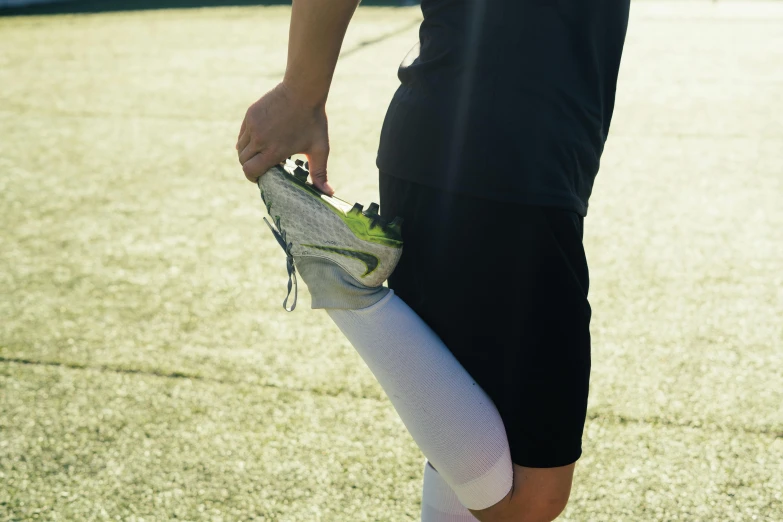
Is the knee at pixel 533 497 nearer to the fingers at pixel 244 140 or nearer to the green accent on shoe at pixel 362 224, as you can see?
the green accent on shoe at pixel 362 224

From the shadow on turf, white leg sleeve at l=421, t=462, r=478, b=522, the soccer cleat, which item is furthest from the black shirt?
the shadow on turf

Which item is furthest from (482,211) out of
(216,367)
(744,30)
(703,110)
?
(744,30)

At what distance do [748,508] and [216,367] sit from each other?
1.48 meters

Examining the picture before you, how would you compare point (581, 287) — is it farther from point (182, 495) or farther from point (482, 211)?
point (182, 495)

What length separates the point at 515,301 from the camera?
119cm

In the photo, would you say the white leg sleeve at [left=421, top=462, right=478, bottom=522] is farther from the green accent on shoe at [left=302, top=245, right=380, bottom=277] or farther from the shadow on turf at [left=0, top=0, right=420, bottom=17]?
the shadow on turf at [left=0, top=0, right=420, bottom=17]

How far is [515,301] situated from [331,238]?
30cm

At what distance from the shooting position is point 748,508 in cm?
185

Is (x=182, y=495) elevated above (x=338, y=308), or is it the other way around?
(x=338, y=308)

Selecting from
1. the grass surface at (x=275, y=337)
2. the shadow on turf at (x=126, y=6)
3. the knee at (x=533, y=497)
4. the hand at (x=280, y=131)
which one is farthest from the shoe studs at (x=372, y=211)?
the shadow on turf at (x=126, y=6)

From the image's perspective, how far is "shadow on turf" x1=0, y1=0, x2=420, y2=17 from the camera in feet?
41.1

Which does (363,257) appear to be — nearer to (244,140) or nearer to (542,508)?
(244,140)

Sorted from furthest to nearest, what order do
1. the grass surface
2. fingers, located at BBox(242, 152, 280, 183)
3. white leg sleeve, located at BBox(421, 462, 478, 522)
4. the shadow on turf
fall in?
1. the shadow on turf
2. the grass surface
3. white leg sleeve, located at BBox(421, 462, 478, 522)
4. fingers, located at BBox(242, 152, 280, 183)

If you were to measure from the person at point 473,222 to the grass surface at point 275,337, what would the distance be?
693mm
